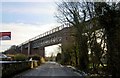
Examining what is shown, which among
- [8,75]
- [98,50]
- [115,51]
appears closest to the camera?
[115,51]

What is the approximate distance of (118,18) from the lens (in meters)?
20.1

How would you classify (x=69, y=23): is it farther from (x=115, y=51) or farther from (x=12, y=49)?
(x=12, y=49)

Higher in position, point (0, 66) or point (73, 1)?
point (73, 1)

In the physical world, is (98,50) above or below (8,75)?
above

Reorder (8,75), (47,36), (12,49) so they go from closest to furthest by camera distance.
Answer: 1. (8,75)
2. (47,36)
3. (12,49)

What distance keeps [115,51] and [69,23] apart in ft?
90.8

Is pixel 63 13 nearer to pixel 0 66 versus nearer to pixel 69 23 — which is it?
pixel 69 23

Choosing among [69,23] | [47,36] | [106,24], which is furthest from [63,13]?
[47,36]

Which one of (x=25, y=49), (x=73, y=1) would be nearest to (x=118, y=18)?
(x=73, y=1)

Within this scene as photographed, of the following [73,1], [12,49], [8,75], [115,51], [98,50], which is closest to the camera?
[115,51]

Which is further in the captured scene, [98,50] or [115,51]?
[98,50]

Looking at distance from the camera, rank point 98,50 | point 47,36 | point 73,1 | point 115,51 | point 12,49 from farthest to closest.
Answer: point 12,49
point 47,36
point 73,1
point 98,50
point 115,51

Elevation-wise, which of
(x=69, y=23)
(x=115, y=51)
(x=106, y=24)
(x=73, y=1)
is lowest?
(x=115, y=51)

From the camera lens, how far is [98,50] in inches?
948
